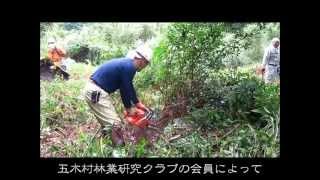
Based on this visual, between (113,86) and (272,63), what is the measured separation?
4.31 feet

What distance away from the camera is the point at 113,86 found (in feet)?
15.7

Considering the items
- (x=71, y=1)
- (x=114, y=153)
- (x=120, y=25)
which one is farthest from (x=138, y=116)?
(x=71, y=1)

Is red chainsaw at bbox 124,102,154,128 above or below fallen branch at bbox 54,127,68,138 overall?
above

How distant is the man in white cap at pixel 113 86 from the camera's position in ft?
15.6

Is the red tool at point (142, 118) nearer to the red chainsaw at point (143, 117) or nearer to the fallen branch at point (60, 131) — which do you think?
the red chainsaw at point (143, 117)

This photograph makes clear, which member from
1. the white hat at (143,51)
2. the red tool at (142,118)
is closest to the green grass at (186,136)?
the red tool at (142,118)

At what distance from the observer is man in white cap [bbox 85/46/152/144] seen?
4.75m

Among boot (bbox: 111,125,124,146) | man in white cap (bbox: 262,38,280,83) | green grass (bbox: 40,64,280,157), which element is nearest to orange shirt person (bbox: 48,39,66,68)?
green grass (bbox: 40,64,280,157)

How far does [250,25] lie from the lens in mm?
4789

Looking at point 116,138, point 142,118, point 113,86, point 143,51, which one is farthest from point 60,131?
point 143,51

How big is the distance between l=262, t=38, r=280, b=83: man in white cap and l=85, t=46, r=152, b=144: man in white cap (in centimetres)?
96

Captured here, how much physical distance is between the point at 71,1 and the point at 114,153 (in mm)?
1313

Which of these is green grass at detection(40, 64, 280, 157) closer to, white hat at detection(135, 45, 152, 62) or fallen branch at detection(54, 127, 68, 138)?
fallen branch at detection(54, 127, 68, 138)
